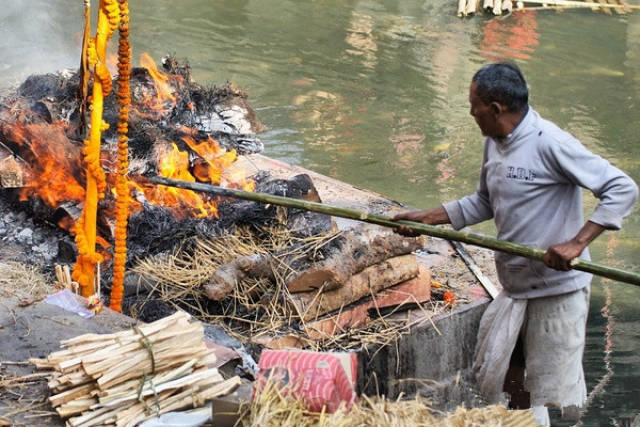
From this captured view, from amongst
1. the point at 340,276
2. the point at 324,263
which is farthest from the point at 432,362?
the point at 324,263

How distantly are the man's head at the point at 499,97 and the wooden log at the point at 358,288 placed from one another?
1.80 metres

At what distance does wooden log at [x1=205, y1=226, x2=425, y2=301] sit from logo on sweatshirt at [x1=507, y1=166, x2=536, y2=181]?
1.63m

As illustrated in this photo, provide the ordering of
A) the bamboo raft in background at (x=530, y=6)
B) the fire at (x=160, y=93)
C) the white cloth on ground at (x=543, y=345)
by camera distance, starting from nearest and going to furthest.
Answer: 1. the white cloth on ground at (x=543, y=345)
2. the fire at (x=160, y=93)
3. the bamboo raft in background at (x=530, y=6)

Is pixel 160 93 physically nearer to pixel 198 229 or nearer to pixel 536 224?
pixel 198 229

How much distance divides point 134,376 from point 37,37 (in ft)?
37.0

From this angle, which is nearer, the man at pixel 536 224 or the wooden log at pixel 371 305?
the man at pixel 536 224

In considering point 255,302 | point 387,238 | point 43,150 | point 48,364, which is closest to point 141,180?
point 43,150

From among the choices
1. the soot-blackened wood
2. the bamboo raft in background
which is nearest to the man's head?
the soot-blackened wood

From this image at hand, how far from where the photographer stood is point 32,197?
6.76 meters

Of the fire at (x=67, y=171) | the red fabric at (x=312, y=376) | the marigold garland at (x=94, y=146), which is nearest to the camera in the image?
the red fabric at (x=312, y=376)

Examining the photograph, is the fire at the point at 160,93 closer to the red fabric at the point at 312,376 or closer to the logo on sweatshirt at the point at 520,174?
the logo on sweatshirt at the point at 520,174

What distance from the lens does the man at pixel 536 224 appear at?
3871 millimetres

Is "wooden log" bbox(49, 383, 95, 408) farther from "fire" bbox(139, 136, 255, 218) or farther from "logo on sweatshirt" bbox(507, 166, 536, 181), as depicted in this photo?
"fire" bbox(139, 136, 255, 218)

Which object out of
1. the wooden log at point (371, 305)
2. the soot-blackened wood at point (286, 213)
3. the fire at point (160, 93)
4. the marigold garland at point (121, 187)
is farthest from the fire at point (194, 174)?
the wooden log at point (371, 305)
